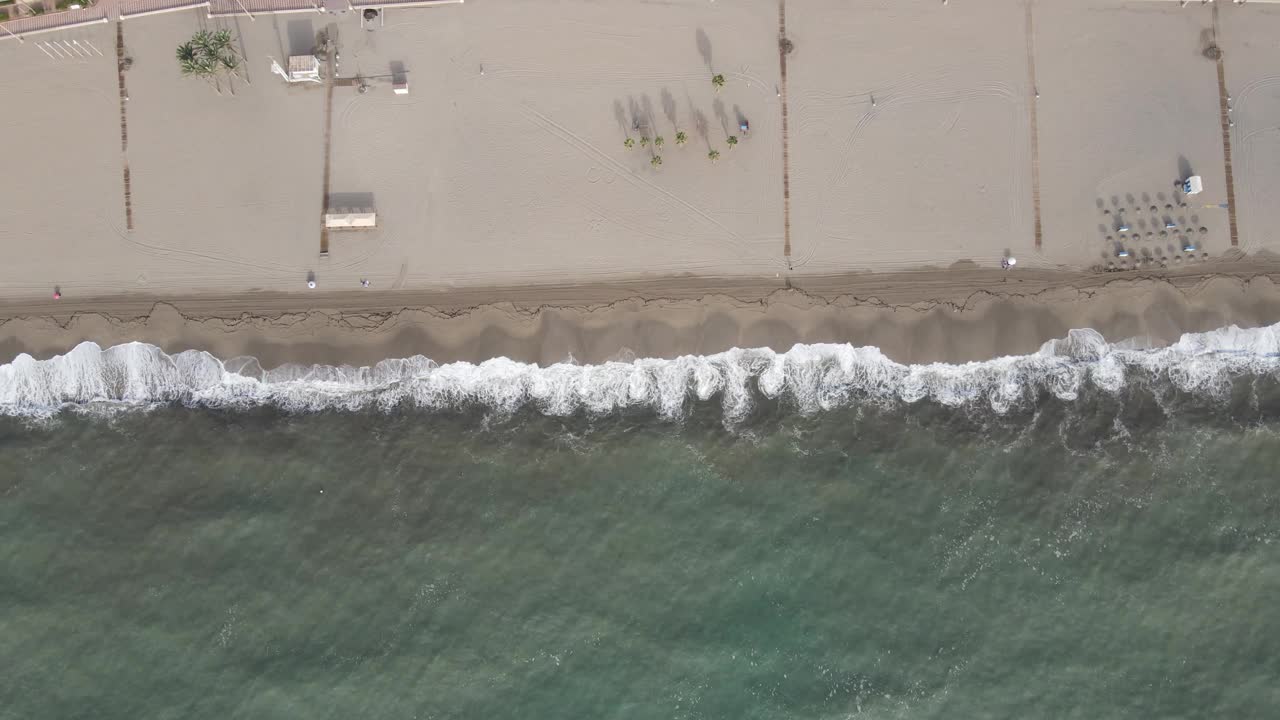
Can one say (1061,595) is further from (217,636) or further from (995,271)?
(217,636)

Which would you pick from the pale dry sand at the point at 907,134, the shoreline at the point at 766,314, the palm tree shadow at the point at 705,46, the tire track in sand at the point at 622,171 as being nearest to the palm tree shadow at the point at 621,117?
the tire track in sand at the point at 622,171

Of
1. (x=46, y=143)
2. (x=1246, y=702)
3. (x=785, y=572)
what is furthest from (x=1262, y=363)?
(x=46, y=143)

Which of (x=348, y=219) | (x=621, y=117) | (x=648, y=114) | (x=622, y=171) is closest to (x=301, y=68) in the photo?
(x=348, y=219)

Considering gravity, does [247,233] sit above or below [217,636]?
above

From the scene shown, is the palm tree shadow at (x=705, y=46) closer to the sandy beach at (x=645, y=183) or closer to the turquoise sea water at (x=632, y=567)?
the sandy beach at (x=645, y=183)

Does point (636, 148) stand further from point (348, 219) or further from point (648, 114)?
point (348, 219)
